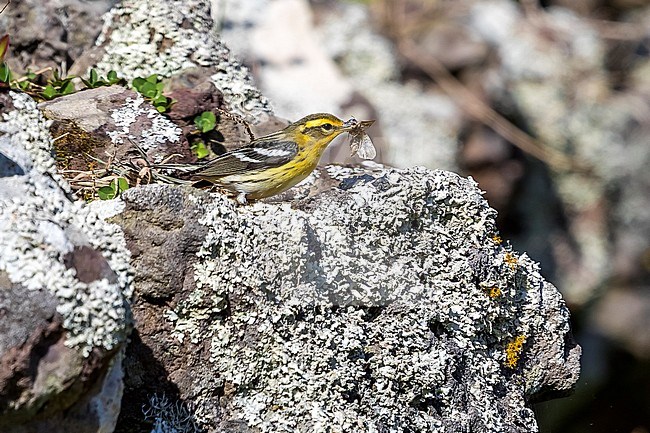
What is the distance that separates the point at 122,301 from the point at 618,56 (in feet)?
35.9

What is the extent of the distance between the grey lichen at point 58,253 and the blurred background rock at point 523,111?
19.2 feet

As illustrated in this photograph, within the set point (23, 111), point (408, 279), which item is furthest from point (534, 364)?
point (23, 111)

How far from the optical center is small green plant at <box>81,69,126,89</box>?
519 cm

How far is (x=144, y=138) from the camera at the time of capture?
15.6 ft

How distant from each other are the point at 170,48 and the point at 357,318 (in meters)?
2.32

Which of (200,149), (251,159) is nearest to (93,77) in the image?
(200,149)

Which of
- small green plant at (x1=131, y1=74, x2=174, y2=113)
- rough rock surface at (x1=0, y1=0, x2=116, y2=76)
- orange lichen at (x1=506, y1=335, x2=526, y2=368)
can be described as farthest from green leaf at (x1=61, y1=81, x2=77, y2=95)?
orange lichen at (x1=506, y1=335, x2=526, y2=368)

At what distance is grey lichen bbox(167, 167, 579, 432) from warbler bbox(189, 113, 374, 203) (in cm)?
45

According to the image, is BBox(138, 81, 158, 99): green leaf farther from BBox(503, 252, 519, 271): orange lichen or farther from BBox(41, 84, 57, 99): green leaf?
BBox(503, 252, 519, 271): orange lichen

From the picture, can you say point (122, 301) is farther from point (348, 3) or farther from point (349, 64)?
point (348, 3)

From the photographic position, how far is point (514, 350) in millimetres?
4383

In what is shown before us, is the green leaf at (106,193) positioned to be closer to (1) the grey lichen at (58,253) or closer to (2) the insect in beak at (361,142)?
(1) the grey lichen at (58,253)

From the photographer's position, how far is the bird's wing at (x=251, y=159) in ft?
15.4

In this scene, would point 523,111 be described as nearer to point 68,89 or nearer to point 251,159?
point 251,159
